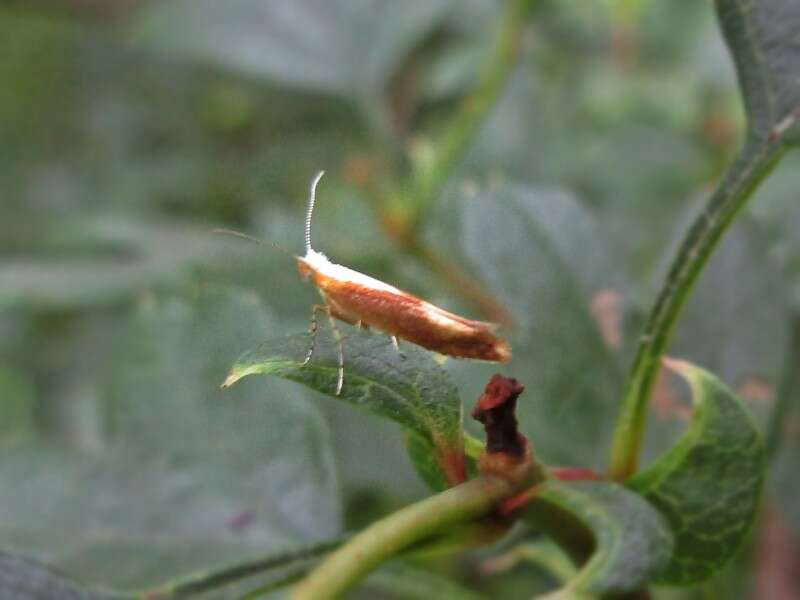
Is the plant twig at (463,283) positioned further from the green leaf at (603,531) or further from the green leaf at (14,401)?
the green leaf at (14,401)

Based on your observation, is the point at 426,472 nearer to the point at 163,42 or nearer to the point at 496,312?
the point at 496,312

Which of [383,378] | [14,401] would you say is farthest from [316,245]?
[383,378]

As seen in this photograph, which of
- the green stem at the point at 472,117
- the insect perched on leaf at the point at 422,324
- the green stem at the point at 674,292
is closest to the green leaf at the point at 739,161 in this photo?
the green stem at the point at 674,292

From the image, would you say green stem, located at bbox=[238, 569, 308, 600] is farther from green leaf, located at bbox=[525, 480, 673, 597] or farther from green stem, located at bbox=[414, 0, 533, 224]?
green stem, located at bbox=[414, 0, 533, 224]

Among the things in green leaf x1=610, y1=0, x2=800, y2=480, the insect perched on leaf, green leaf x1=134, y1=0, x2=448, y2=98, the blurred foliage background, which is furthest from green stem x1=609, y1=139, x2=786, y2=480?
green leaf x1=134, y1=0, x2=448, y2=98

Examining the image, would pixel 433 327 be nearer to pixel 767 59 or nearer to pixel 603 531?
pixel 603 531
